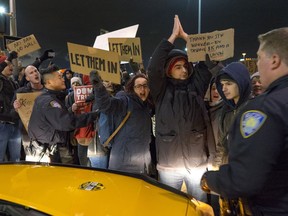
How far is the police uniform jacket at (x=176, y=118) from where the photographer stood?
3.58m

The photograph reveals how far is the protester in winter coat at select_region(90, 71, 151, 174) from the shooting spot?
13.5 ft

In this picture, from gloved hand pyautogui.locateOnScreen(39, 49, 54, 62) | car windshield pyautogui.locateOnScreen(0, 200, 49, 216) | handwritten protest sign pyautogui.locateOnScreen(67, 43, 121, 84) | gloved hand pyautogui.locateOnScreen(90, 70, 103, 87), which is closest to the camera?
car windshield pyautogui.locateOnScreen(0, 200, 49, 216)

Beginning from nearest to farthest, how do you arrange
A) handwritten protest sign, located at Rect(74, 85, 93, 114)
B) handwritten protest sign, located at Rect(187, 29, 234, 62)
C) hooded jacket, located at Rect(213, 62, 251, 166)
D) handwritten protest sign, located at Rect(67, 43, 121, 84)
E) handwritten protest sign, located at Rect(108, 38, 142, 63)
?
hooded jacket, located at Rect(213, 62, 251, 166)
handwritten protest sign, located at Rect(187, 29, 234, 62)
handwritten protest sign, located at Rect(67, 43, 121, 84)
handwritten protest sign, located at Rect(108, 38, 142, 63)
handwritten protest sign, located at Rect(74, 85, 93, 114)

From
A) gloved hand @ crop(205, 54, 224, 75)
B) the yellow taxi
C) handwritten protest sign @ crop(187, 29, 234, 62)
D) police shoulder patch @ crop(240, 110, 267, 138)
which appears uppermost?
handwritten protest sign @ crop(187, 29, 234, 62)

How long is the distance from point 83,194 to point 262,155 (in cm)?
122

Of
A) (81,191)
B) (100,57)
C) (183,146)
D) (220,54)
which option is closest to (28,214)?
(81,191)

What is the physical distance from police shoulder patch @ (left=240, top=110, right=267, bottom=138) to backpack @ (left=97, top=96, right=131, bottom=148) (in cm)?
241

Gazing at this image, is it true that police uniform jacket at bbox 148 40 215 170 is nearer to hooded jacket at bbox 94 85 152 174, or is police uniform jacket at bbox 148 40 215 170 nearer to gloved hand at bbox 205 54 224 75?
gloved hand at bbox 205 54 224 75

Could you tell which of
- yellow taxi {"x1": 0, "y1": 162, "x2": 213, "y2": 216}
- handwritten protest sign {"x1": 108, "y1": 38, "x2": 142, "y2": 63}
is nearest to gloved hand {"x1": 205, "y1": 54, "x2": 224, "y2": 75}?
handwritten protest sign {"x1": 108, "y1": 38, "x2": 142, "y2": 63}

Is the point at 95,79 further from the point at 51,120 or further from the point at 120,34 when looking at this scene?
the point at 120,34

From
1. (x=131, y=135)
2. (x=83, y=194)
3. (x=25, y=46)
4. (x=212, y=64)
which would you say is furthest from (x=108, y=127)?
(x=25, y=46)

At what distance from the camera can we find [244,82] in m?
3.32

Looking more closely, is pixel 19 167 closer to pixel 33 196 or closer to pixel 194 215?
pixel 33 196

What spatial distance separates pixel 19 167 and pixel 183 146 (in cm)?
165
